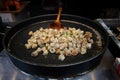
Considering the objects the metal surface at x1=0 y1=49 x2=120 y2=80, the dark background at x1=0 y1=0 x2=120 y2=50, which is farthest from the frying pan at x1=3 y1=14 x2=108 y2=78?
the dark background at x1=0 y1=0 x2=120 y2=50

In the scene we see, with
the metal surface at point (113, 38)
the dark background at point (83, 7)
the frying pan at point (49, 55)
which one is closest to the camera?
the frying pan at point (49, 55)

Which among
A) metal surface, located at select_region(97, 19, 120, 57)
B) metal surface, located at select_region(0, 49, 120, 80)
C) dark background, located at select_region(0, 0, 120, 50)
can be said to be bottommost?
dark background, located at select_region(0, 0, 120, 50)

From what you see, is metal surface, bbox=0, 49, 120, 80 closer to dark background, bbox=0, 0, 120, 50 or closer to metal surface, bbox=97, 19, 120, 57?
metal surface, bbox=97, 19, 120, 57

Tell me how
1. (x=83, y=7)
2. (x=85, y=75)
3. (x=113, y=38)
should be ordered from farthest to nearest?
(x=83, y=7) < (x=113, y=38) < (x=85, y=75)

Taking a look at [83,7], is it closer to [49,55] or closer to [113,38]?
[113,38]

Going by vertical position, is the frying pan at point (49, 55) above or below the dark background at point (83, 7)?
above

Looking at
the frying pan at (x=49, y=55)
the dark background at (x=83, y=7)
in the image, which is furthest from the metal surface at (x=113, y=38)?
the dark background at (x=83, y=7)

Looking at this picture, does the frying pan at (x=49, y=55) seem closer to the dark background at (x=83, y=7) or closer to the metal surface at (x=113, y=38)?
the metal surface at (x=113, y=38)

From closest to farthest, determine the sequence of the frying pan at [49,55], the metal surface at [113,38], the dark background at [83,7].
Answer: the frying pan at [49,55]
the metal surface at [113,38]
the dark background at [83,7]

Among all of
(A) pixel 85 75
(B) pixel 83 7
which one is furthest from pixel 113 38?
(B) pixel 83 7

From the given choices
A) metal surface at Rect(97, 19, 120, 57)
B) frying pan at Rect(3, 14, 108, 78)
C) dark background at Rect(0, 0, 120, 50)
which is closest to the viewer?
frying pan at Rect(3, 14, 108, 78)
